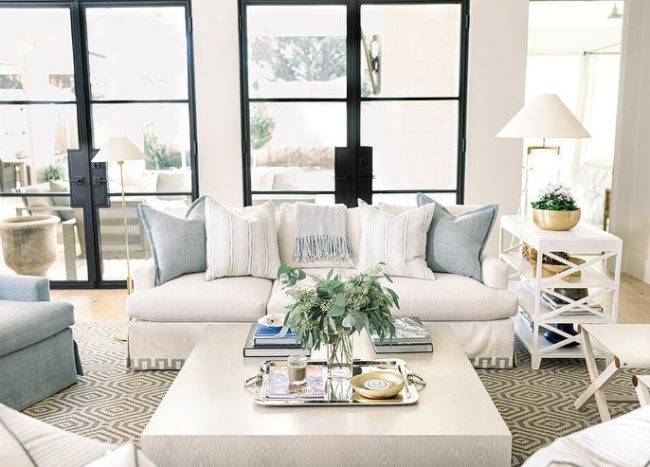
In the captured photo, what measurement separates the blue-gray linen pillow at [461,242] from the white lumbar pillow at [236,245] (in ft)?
3.30

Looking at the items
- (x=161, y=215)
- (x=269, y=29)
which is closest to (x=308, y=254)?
(x=161, y=215)

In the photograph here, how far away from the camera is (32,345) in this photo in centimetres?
340

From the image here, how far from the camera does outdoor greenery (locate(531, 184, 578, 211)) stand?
3.97m

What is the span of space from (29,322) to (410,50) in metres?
3.74

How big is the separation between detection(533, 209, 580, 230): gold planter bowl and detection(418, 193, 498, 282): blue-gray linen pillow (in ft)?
0.94

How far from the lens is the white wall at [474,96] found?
5.45m

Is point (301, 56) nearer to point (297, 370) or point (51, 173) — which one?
point (51, 173)

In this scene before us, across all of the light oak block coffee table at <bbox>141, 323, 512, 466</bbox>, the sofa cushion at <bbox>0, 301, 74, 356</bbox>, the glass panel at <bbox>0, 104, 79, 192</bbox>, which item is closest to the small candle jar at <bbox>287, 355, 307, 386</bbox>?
the light oak block coffee table at <bbox>141, 323, 512, 466</bbox>

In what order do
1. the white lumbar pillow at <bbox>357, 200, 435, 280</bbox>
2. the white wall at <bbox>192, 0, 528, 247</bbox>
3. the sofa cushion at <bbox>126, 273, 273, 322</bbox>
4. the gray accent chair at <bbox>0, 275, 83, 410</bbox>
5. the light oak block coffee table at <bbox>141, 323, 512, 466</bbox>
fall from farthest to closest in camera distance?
the white wall at <bbox>192, 0, 528, 247</bbox>, the white lumbar pillow at <bbox>357, 200, 435, 280</bbox>, the sofa cushion at <bbox>126, 273, 273, 322</bbox>, the gray accent chair at <bbox>0, 275, 83, 410</bbox>, the light oak block coffee table at <bbox>141, 323, 512, 466</bbox>

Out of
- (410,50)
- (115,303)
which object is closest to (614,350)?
(410,50)

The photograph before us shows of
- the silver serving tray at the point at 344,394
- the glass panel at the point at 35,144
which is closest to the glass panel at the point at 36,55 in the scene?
the glass panel at the point at 35,144

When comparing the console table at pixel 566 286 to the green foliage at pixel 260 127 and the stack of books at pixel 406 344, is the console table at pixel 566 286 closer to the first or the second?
the stack of books at pixel 406 344

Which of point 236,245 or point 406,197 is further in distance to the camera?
point 406,197

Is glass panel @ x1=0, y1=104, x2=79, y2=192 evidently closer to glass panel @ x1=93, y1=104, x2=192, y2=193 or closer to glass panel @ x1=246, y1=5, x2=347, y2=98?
glass panel @ x1=93, y1=104, x2=192, y2=193
